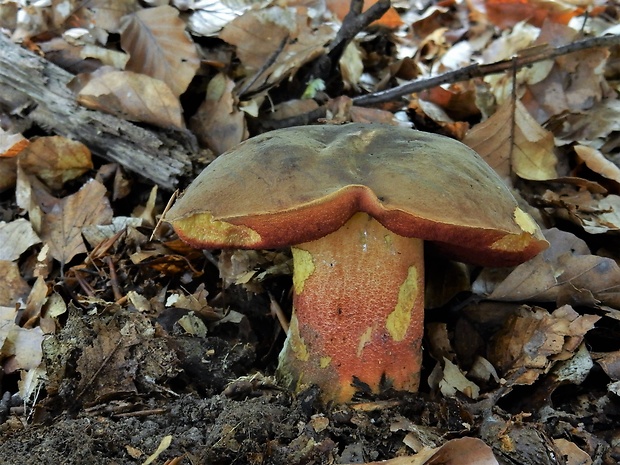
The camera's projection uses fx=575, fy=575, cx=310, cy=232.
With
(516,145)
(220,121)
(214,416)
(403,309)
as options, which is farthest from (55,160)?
(516,145)

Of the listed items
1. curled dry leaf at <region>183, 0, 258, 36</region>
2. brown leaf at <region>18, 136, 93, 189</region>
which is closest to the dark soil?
brown leaf at <region>18, 136, 93, 189</region>

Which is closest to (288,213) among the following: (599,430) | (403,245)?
(403,245)

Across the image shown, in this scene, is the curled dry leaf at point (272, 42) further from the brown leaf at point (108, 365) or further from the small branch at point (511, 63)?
the brown leaf at point (108, 365)

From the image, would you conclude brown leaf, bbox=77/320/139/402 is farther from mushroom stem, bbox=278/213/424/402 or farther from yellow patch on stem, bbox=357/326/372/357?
yellow patch on stem, bbox=357/326/372/357

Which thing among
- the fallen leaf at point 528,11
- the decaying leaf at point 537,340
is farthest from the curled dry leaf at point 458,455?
the fallen leaf at point 528,11

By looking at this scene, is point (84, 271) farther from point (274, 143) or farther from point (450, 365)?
point (450, 365)

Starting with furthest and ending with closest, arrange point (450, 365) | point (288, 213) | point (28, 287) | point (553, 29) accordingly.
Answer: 1. point (553, 29)
2. point (28, 287)
3. point (450, 365)
4. point (288, 213)

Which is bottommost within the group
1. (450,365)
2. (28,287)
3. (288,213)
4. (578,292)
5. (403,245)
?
(28,287)
